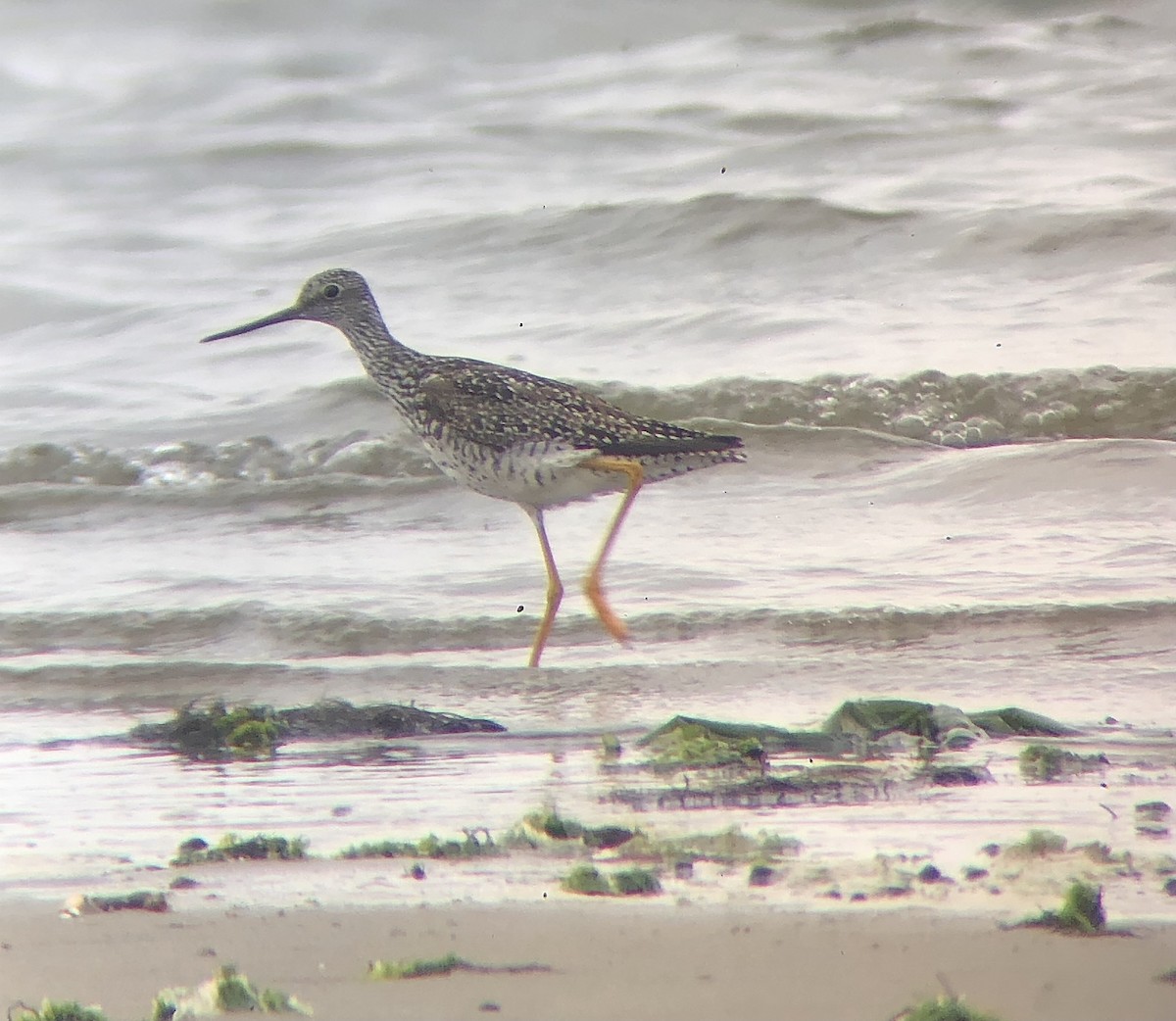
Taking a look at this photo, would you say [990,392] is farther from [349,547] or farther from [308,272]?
[308,272]

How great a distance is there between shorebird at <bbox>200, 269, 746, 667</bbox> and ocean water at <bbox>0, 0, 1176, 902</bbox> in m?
0.37

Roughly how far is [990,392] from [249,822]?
609 centimetres

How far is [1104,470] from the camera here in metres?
7.43

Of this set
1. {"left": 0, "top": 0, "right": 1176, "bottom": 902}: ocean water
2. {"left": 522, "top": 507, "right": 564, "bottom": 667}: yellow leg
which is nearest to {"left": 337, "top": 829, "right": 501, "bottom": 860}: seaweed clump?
{"left": 0, "top": 0, "right": 1176, "bottom": 902}: ocean water

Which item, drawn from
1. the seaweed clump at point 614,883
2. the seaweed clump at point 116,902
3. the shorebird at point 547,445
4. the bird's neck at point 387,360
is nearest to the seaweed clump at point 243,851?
the seaweed clump at point 116,902

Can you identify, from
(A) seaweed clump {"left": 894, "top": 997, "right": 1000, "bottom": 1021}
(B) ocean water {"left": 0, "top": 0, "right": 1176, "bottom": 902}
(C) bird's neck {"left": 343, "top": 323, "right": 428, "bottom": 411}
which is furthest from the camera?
(C) bird's neck {"left": 343, "top": 323, "right": 428, "bottom": 411}

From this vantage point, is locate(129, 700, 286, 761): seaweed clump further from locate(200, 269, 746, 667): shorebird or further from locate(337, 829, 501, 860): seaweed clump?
locate(200, 269, 746, 667): shorebird

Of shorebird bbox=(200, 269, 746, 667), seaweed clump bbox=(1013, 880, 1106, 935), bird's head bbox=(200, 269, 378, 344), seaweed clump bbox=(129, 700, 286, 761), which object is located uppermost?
bird's head bbox=(200, 269, 378, 344)

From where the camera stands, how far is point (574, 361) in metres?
9.89

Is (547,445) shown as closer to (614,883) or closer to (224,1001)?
(614,883)

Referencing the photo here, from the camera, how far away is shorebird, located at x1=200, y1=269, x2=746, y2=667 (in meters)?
6.39

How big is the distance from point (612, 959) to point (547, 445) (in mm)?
3618

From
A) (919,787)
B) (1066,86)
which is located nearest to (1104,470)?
→ (919,787)

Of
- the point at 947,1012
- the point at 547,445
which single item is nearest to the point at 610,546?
the point at 547,445
